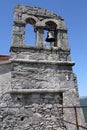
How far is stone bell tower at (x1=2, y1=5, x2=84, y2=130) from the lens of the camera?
5.31 metres

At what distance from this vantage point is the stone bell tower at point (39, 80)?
17.4 feet

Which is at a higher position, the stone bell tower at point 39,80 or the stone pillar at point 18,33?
the stone pillar at point 18,33

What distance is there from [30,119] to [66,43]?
3003 mm

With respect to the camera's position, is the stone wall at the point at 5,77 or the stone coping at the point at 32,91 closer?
the stone coping at the point at 32,91

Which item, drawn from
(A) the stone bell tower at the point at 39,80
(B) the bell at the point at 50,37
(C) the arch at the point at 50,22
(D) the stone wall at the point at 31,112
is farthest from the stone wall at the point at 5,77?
(C) the arch at the point at 50,22

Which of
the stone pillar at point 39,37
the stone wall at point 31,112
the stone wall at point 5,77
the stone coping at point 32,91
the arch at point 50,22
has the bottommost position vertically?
the stone wall at point 31,112

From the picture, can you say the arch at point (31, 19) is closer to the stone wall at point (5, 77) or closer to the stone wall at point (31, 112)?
the stone wall at point (5, 77)

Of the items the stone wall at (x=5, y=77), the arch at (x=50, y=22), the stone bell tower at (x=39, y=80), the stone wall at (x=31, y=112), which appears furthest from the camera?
the arch at (x=50, y=22)

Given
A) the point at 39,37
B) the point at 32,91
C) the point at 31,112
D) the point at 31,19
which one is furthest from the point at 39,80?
the point at 31,19

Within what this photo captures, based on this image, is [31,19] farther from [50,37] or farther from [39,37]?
[50,37]

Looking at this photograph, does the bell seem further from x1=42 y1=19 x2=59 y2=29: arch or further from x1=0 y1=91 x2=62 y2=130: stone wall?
x1=0 y1=91 x2=62 y2=130: stone wall

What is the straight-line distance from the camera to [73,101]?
5.60m

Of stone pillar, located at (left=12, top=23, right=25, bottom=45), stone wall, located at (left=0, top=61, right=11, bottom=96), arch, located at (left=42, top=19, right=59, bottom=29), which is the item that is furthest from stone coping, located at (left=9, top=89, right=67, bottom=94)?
arch, located at (left=42, top=19, right=59, bottom=29)

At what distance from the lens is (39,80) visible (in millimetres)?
5723
